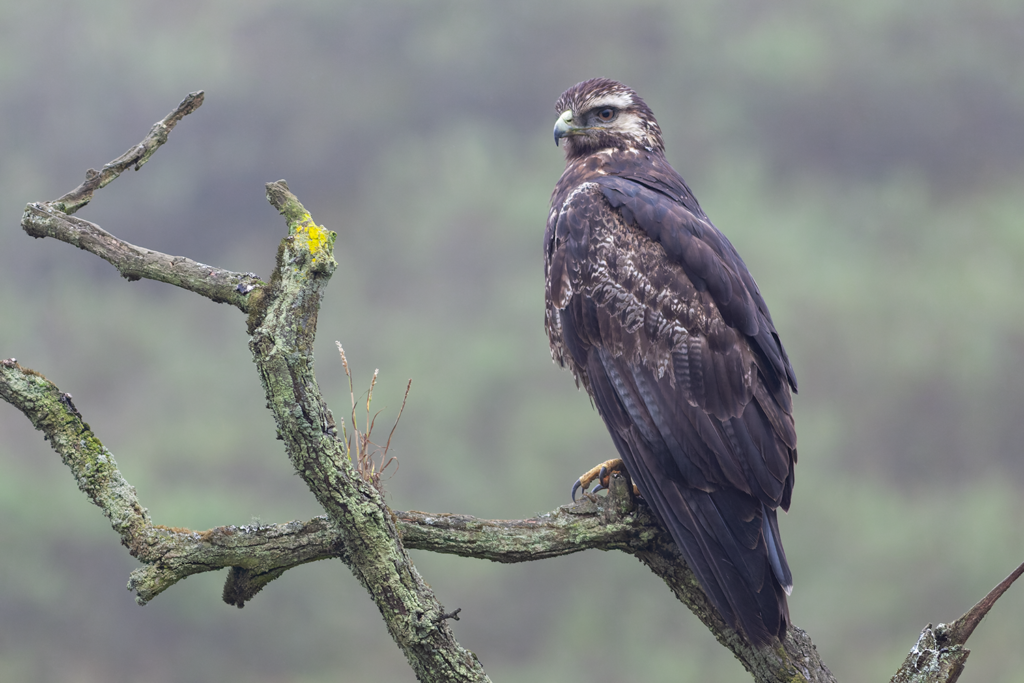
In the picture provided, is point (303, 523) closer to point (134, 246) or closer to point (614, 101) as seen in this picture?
point (134, 246)

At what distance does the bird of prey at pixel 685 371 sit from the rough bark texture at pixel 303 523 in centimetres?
22

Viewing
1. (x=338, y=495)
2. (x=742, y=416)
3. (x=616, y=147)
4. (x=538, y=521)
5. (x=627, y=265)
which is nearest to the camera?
(x=338, y=495)

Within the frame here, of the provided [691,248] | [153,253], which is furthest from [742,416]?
[153,253]

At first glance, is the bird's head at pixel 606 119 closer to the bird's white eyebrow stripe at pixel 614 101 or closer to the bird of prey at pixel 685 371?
the bird's white eyebrow stripe at pixel 614 101

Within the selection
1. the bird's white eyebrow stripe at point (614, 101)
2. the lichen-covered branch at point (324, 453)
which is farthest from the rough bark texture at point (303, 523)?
the bird's white eyebrow stripe at point (614, 101)

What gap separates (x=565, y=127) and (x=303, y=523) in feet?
7.08

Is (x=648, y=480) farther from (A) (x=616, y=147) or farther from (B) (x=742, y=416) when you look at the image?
(A) (x=616, y=147)

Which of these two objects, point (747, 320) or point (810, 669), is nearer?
point (810, 669)

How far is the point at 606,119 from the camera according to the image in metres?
3.85

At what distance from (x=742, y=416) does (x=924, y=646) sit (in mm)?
882

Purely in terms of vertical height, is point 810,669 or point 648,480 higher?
point 648,480

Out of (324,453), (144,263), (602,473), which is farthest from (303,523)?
(602,473)

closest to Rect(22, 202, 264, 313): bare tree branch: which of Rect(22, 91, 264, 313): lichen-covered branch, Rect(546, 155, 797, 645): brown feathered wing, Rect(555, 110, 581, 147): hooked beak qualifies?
Rect(22, 91, 264, 313): lichen-covered branch

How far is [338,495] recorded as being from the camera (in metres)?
2.31
